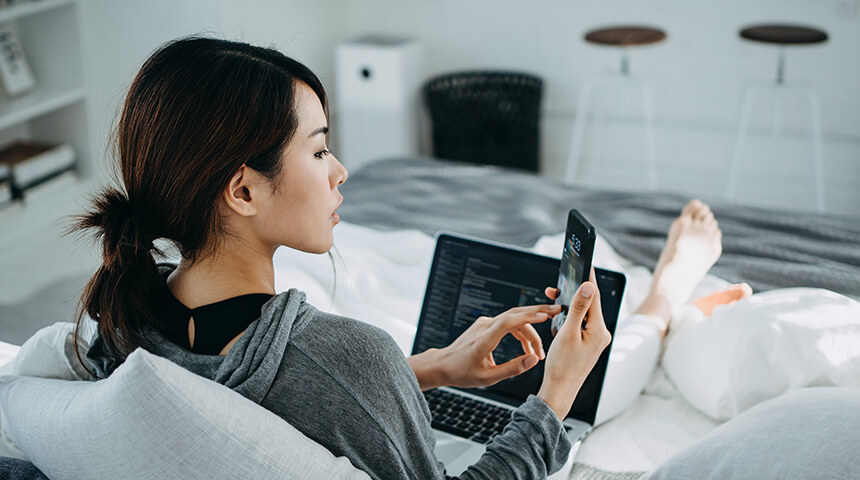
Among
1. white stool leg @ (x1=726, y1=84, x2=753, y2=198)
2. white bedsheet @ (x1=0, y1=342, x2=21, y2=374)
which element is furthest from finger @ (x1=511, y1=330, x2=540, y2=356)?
white stool leg @ (x1=726, y1=84, x2=753, y2=198)

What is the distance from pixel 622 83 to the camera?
3.62 m

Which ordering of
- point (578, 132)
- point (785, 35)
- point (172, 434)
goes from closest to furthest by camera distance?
point (172, 434), point (785, 35), point (578, 132)

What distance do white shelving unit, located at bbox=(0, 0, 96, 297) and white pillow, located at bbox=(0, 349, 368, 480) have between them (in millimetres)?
2236

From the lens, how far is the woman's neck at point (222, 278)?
3.09 feet

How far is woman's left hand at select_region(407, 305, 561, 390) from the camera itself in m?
1.05

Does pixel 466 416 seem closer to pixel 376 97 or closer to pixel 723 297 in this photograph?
pixel 723 297

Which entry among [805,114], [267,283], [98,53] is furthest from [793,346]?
[98,53]

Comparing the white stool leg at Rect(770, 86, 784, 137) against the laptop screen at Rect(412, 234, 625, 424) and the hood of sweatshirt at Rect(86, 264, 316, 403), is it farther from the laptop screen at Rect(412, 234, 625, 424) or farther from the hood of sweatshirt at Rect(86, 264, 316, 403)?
the hood of sweatshirt at Rect(86, 264, 316, 403)

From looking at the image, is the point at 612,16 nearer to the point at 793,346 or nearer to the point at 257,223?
the point at 793,346

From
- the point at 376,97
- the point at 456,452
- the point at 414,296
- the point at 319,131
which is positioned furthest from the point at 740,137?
the point at 319,131

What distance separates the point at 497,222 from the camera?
2.12 metres

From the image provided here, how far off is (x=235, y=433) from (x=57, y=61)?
291 centimetres

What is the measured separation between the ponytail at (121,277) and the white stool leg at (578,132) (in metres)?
2.79

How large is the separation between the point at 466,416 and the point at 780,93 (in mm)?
2718
